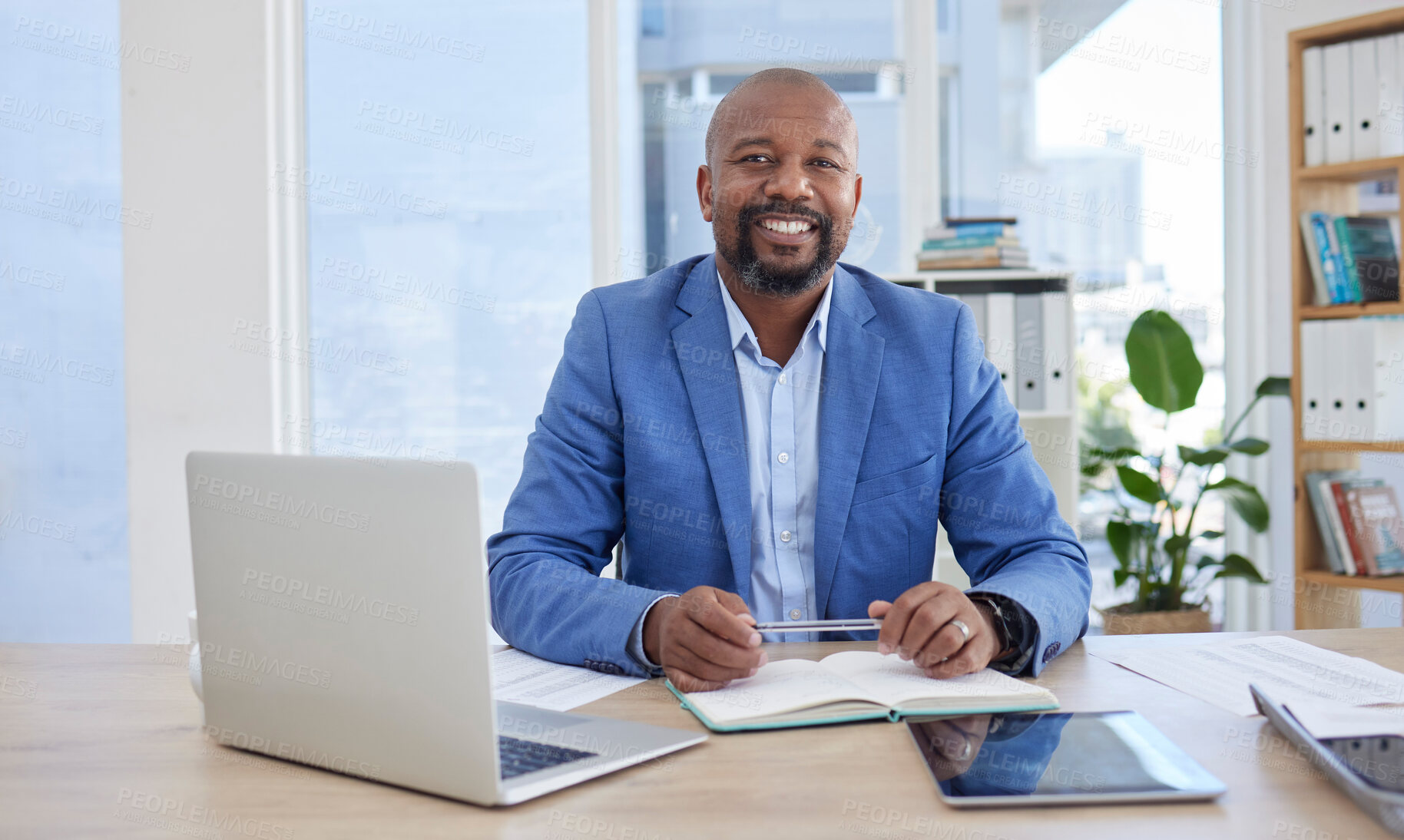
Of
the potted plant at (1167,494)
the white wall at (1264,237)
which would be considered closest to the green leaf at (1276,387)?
the potted plant at (1167,494)

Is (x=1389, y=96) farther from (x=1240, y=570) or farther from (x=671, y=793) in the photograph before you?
(x=671, y=793)

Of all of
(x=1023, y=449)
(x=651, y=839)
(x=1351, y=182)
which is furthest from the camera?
(x=1351, y=182)

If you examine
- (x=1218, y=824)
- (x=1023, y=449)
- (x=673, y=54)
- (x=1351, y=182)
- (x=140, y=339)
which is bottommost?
(x=1218, y=824)

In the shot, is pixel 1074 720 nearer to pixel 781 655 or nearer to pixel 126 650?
pixel 781 655

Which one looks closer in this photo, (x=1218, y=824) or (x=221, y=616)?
(x=1218, y=824)

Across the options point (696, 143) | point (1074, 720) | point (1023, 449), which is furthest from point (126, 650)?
point (696, 143)

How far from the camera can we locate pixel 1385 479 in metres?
3.29

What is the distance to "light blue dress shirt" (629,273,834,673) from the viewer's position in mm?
1613

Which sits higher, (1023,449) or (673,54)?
(673,54)

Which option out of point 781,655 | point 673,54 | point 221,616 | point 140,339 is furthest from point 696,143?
point 221,616

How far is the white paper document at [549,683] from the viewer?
42.9 inches

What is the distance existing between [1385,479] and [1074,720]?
296 centimetres

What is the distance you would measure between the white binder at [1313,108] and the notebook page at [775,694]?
259cm

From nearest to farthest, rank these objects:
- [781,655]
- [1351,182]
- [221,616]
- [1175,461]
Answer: [221,616], [781,655], [1351,182], [1175,461]
